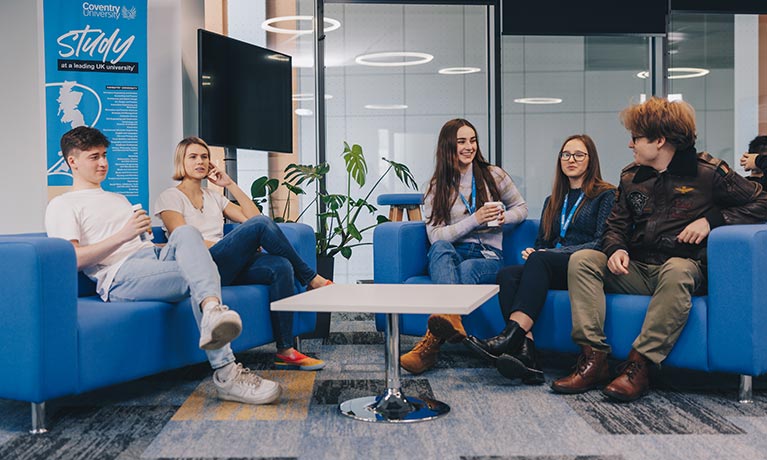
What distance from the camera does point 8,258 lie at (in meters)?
2.27

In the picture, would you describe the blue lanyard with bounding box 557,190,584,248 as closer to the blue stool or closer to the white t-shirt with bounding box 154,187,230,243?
the white t-shirt with bounding box 154,187,230,243

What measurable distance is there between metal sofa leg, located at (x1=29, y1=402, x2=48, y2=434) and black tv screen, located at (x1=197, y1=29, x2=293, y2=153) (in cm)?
187

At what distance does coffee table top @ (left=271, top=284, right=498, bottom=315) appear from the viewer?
218 centimetres

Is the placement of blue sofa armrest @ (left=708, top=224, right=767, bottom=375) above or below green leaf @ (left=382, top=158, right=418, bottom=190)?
below

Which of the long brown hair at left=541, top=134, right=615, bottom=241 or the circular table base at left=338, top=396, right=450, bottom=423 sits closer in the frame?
the circular table base at left=338, top=396, right=450, bottom=423

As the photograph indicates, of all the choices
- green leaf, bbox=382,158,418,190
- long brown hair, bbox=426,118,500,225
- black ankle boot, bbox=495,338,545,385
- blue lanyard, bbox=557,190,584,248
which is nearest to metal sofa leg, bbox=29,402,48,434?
black ankle boot, bbox=495,338,545,385

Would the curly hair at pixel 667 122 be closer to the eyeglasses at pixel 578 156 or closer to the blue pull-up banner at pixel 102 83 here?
the eyeglasses at pixel 578 156

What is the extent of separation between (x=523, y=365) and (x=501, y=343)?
0.38 feet

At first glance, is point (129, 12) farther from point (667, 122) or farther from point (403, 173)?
point (667, 122)

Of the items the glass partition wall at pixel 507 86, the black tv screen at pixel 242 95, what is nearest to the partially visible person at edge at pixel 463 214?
the black tv screen at pixel 242 95

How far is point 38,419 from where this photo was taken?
230 centimetres

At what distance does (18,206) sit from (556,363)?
9.52 feet

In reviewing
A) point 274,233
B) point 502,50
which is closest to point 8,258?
point 274,233

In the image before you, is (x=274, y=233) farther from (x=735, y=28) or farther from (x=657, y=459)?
(x=735, y=28)
